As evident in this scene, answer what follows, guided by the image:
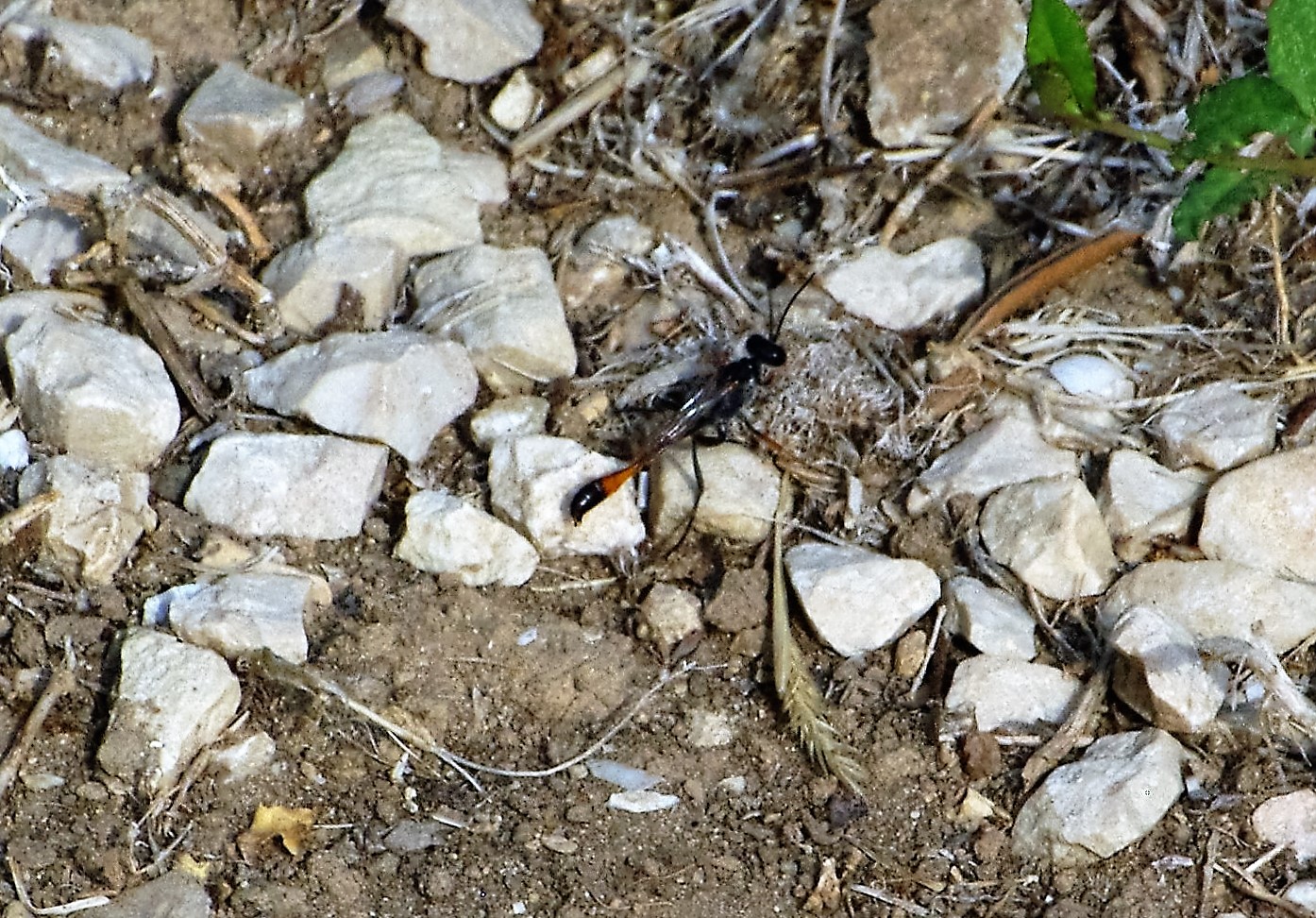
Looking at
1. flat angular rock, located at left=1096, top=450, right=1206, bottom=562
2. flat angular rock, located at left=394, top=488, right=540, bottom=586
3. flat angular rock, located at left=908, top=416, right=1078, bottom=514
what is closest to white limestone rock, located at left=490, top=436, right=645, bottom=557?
flat angular rock, located at left=394, top=488, right=540, bottom=586

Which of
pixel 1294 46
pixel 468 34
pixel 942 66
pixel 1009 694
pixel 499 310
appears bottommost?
pixel 1009 694

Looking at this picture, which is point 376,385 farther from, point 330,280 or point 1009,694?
point 1009,694

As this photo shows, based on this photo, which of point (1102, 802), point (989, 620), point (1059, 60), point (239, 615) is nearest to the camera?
point (1102, 802)

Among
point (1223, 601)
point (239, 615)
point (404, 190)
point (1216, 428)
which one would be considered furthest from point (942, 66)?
point (239, 615)

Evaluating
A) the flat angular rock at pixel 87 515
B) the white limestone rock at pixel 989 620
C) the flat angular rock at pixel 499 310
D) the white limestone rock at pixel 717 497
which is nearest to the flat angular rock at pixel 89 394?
the flat angular rock at pixel 87 515

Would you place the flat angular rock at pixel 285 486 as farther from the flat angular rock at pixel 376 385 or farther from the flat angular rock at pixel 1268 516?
the flat angular rock at pixel 1268 516

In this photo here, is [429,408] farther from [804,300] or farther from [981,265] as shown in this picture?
[981,265]

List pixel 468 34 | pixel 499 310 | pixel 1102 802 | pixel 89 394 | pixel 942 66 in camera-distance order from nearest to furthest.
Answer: pixel 1102 802, pixel 89 394, pixel 499 310, pixel 942 66, pixel 468 34

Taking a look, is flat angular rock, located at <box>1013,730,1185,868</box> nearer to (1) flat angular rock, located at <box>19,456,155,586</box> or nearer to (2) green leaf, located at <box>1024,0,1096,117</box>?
(2) green leaf, located at <box>1024,0,1096,117</box>
